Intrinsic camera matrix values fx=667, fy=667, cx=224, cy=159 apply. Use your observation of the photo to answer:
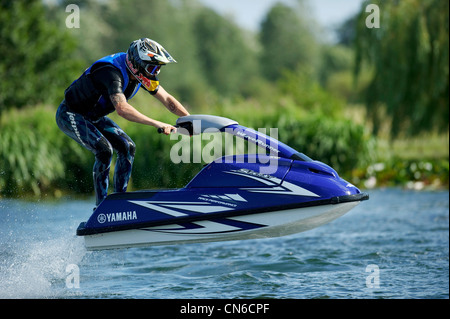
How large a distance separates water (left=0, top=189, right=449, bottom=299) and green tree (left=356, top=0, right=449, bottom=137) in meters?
7.52

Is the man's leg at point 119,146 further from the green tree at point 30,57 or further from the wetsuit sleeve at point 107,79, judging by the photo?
the green tree at point 30,57

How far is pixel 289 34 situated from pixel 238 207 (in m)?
73.9

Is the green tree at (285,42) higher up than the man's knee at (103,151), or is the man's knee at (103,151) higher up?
the green tree at (285,42)

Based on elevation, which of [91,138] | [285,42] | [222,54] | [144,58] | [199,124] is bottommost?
[91,138]

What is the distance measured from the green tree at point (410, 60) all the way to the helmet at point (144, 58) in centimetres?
1205

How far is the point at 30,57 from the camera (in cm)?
2722

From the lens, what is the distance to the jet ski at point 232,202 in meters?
6.00

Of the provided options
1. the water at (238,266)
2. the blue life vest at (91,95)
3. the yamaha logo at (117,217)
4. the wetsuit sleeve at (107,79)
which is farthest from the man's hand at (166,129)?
the water at (238,266)

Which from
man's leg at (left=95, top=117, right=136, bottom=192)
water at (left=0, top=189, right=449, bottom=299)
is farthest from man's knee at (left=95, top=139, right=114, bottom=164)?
water at (left=0, top=189, right=449, bottom=299)

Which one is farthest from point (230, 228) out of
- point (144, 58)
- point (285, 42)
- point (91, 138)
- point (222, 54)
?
point (285, 42)

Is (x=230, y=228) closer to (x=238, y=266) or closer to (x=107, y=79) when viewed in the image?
(x=107, y=79)

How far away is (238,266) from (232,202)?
89.5 inches

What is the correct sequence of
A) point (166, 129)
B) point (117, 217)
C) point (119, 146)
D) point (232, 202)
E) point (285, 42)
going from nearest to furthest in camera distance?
point (166, 129), point (232, 202), point (117, 217), point (119, 146), point (285, 42)

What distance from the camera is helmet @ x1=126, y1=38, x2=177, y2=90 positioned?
6.11 meters
